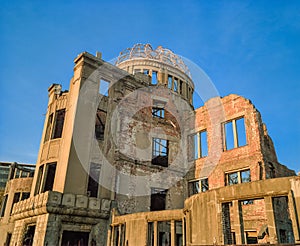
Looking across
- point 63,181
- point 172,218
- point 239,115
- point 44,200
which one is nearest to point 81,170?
point 63,181

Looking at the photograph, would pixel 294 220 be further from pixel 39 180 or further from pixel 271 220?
pixel 39 180

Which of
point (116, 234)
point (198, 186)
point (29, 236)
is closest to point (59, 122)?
point (29, 236)

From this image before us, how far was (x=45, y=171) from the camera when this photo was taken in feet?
55.6

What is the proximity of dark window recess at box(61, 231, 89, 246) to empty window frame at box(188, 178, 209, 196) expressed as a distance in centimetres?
819

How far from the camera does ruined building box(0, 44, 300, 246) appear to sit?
13.6m

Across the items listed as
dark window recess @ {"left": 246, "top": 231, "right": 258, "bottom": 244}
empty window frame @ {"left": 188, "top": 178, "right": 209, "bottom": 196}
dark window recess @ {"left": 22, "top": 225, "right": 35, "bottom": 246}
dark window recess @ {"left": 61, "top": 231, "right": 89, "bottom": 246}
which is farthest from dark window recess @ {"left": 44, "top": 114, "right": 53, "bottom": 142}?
dark window recess @ {"left": 246, "top": 231, "right": 258, "bottom": 244}

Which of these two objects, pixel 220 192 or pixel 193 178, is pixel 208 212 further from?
pixel 193 178

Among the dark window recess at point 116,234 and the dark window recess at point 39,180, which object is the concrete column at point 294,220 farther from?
the dark window recess at point 39,180

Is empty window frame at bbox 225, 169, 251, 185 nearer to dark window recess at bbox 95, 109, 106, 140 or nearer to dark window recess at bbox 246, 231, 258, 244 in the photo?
dark window recess at bbox 246, 231, 258, 244

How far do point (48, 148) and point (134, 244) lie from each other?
8.41 meters

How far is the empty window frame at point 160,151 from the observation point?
20531 millimetres

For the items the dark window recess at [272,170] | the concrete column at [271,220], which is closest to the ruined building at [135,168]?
the dark window recess at [272,170]

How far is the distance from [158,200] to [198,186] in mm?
3105

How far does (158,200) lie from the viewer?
20.0 metres
